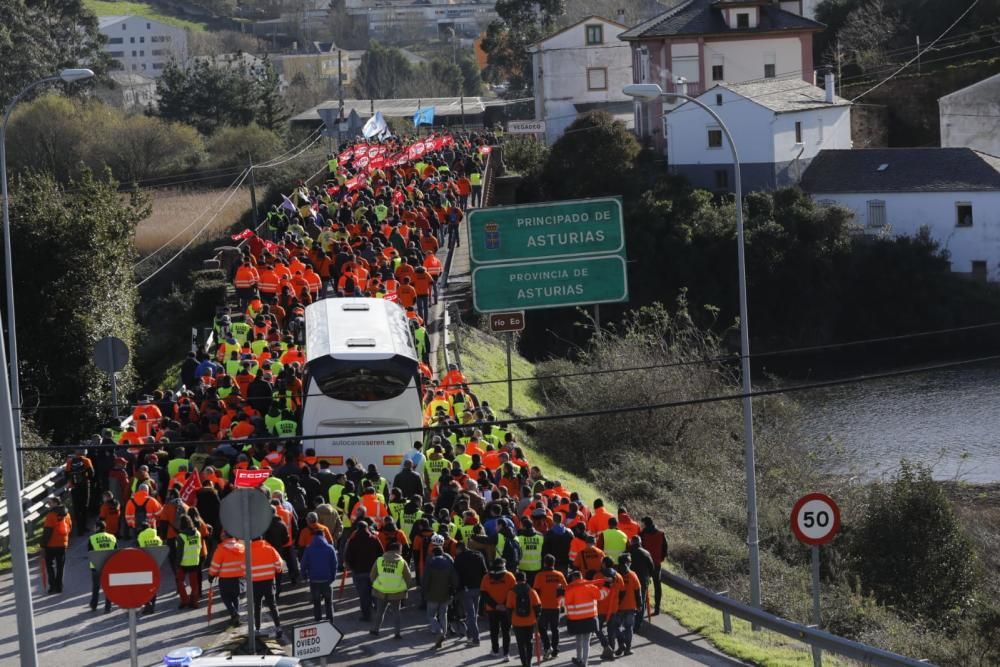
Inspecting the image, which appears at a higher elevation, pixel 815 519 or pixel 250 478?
pixel 250 478

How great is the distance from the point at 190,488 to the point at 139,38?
16198 cm

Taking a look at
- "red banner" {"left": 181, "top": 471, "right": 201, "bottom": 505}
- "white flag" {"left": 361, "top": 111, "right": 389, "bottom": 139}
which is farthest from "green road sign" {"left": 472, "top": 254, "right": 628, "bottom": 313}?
"white flag" {"left": 361, "top": 111, "right": 389, "bottom": 139}

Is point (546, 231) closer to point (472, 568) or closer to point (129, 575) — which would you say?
point (472, 568)

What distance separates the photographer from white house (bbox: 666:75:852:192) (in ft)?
201

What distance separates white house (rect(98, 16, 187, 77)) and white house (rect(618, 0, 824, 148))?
355ft

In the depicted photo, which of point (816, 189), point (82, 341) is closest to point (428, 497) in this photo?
point (82, 341)

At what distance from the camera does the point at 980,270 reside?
5806cm

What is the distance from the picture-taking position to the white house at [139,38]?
170 m

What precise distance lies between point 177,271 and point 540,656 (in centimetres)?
4038

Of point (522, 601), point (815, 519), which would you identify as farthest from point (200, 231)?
point (815, 519)

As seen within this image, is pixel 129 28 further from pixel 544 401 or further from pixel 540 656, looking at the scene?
pixel 540 656

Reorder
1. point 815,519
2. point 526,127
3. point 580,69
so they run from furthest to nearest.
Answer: point 580,69
point 526,127
point 815,519

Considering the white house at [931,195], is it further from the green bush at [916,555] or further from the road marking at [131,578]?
the road marking at [131,578]

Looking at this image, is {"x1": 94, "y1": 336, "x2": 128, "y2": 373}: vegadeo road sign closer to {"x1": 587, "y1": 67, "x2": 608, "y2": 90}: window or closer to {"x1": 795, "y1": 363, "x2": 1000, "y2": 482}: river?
{"x1": 795, "y1": 363, "x2": 1000, "y2": 482}: river
